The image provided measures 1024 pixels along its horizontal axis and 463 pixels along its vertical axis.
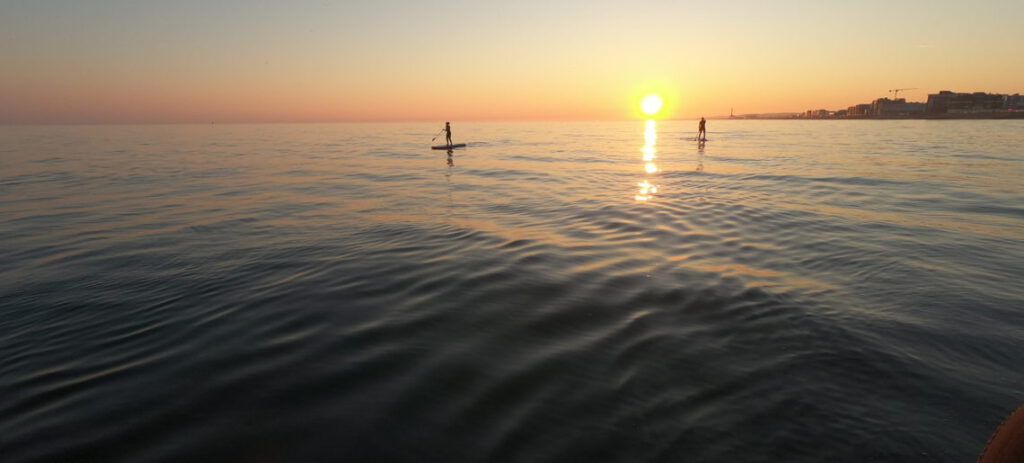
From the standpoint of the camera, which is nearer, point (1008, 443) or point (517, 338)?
point (1008, 443)

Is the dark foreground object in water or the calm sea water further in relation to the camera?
the calm sea water

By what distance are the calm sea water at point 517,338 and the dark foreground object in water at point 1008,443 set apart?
73.8 inches

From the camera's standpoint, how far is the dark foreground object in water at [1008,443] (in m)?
1.62

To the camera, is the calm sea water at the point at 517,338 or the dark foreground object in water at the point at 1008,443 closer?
the dark foreground object in water at the point at 1008,443

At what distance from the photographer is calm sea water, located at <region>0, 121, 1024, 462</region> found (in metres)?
3.67

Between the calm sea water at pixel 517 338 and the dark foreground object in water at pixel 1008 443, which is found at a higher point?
the dark foreground object in water at pixel 1008 443

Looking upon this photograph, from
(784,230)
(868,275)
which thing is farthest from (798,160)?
(868,275)

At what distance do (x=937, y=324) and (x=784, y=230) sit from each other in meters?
5.46

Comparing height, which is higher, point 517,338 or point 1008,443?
point 1008,443

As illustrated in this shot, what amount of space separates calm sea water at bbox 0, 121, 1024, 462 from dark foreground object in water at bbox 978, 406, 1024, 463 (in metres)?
1.88

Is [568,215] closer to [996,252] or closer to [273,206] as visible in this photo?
[996,252]

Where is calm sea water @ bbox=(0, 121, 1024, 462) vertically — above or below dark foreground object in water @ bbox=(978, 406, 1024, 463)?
below

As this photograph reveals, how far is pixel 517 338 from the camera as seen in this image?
17.6 feet

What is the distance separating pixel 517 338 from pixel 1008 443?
4146 millimetres
